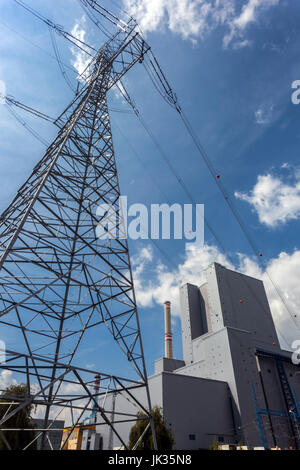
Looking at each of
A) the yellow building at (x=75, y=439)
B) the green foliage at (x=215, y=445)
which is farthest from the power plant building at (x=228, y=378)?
the yellow building at (x=75, y=439)

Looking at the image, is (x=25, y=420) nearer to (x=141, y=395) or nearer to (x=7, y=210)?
(x=141, y=395)

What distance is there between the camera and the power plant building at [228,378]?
2384cm

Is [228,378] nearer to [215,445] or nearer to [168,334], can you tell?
[215,445]

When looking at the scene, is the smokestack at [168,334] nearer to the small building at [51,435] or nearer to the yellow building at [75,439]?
the small building at [51,435]

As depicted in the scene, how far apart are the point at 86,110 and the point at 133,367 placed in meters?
13.9

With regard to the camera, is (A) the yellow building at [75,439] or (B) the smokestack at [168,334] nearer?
(A) the yellow building at [75,439]

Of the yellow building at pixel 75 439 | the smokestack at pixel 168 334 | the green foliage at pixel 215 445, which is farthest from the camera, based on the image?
the smokestack at pixel 168 334

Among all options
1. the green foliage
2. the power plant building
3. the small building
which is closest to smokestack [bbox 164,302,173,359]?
the power plant building

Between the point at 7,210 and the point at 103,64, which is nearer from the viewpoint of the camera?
the point at 7,210

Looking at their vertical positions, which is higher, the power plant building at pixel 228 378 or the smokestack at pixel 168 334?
the smokestack at pixel 168 334

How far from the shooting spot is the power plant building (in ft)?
78.2

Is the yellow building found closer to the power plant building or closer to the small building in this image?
the small building
